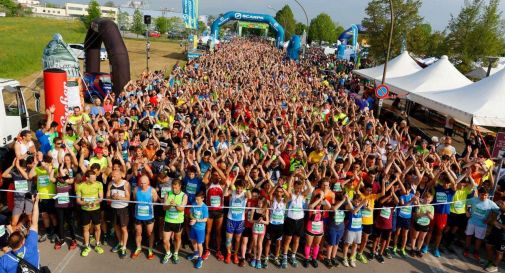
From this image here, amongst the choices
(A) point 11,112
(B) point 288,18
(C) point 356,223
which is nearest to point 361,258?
(C) point 356,223

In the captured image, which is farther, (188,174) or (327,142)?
(327,142)

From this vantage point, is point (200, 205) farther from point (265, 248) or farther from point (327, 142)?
point (327, 142)

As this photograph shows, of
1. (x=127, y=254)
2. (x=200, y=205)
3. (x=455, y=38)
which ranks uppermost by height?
(x=455, y=38)

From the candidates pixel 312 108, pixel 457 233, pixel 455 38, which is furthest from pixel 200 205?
pixel 455 38

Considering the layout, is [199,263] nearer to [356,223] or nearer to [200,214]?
[200,214]

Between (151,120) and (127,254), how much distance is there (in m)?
4.32

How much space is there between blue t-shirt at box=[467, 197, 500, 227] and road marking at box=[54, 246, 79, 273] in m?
6.79

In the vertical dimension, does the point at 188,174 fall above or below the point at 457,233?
above

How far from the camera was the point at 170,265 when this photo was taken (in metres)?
5.98

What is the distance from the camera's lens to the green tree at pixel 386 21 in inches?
1051

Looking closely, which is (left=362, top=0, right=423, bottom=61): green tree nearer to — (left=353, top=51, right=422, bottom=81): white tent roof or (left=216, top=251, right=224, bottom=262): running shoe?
(left=353, top=51, right=422, bottom=81): white tent roof

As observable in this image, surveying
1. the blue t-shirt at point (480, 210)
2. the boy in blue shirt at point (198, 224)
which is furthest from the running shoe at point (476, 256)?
the boy in blue shirt at point (198, 224)

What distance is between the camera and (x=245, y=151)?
759 centimetres

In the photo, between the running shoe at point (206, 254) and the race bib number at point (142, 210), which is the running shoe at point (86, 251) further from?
the running shoe at point (206, 254)
